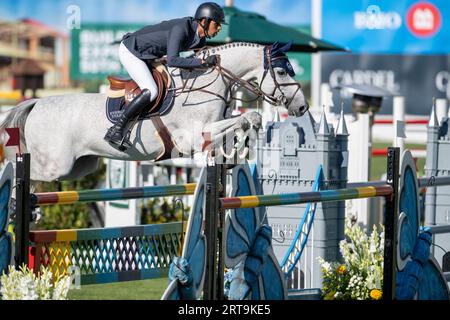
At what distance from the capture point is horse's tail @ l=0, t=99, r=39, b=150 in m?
6.93

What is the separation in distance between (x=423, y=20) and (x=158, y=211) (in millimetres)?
11369

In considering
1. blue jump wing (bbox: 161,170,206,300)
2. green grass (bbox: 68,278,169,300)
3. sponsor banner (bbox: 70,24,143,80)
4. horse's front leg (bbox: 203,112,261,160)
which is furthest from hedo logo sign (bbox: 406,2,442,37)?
blue jump wing (bbox: 161,170,206,300)

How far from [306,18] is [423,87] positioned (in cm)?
298

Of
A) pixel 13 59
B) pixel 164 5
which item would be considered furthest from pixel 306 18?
pixel 13 59

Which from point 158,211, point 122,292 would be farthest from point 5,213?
point 158,211

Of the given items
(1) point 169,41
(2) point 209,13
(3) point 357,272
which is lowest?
(3) point 357,272

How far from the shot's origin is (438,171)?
730cm

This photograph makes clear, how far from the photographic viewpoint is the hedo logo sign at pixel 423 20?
19047mm

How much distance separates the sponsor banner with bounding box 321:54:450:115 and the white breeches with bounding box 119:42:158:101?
41.2 feet

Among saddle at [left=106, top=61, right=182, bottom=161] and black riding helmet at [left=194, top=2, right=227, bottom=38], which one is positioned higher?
black riding helmet at [left=194, top=2, right=227, bottom=38]

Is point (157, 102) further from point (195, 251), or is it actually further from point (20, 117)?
point (195, 251)

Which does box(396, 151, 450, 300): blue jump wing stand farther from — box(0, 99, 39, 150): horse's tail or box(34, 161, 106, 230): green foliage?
box(34, 161, 106, 230): green foliage

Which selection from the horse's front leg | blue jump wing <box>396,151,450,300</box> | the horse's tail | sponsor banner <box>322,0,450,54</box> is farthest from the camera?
sponsor banner <box>322,0,450,54</box>

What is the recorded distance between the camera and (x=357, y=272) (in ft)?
18.6
